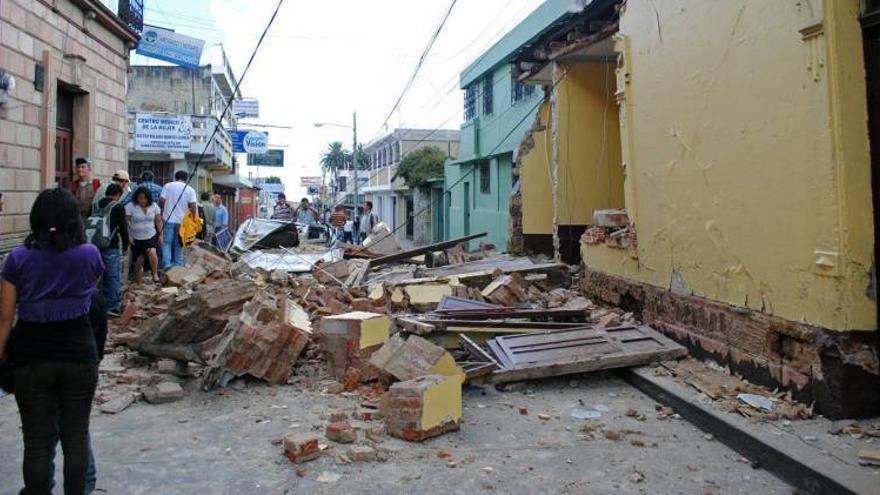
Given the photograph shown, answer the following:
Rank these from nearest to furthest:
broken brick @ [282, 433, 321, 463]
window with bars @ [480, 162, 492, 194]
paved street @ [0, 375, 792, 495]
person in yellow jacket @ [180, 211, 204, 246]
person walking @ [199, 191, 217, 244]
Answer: paved street @ [0, 375, 792, 495] < broken brick @ [282, 433, 321, 463] < person in yellow jacket @ [180, 211, 204, 246] < person walking @ [199, 191, 217, 244] < window with bars @ [480, 162, 492, 194]

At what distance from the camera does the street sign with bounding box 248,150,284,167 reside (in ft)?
150

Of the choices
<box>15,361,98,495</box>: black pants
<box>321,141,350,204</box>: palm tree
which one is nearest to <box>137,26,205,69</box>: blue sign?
<box>15,361,98,495</box>: black pants

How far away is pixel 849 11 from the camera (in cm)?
409

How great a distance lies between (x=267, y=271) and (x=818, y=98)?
363 inches

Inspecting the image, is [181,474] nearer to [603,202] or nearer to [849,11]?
[849,11]

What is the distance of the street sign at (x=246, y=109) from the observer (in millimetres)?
36031

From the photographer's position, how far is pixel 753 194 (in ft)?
15.9

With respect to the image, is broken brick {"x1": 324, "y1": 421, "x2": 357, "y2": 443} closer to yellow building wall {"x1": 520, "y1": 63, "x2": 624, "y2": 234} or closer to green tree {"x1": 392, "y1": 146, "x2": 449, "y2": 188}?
Result: yellow building wall {"x1": 520, "y1": 63, "x2": 624, "y2": 234}

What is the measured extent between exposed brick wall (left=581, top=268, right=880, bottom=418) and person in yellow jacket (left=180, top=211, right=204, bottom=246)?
8.03m

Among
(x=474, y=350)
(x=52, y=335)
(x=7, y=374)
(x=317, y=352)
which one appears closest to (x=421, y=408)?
(x=474, y=350)

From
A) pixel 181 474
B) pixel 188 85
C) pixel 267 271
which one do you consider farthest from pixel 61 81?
pixel 188 85

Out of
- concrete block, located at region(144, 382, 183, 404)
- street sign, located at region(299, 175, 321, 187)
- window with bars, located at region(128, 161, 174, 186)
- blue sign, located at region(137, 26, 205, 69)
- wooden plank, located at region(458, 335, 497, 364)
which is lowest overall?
concrete block, located at region(144, 382, 183, 404)

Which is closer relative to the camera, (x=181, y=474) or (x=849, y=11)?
(x=181, y=474)

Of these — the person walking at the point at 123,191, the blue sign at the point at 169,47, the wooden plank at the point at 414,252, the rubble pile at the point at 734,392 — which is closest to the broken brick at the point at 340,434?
the rubble pile at the point at 734,392
